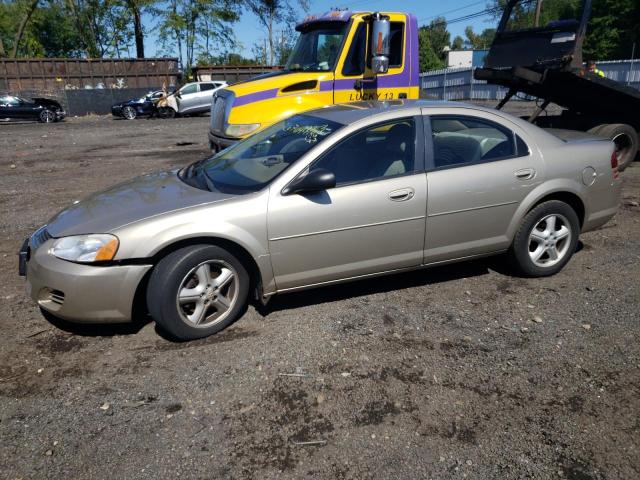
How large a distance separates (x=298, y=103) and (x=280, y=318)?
4.07 metres

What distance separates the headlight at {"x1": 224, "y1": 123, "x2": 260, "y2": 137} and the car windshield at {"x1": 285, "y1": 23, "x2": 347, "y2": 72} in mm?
1231

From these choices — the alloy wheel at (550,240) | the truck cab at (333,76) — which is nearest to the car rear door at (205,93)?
the truck cab at (333,76)

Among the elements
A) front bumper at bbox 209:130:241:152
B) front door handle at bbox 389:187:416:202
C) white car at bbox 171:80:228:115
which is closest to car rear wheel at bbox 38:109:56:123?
white car at bbox 171:80:228:115

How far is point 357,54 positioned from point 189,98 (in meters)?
20.6

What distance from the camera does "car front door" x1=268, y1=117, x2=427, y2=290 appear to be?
371 cm

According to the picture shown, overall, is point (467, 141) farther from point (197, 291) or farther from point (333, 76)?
point (333, 76)

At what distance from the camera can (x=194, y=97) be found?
1035 inches

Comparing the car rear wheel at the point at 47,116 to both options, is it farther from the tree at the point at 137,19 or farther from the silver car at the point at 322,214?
the silver car at the point at 322,214

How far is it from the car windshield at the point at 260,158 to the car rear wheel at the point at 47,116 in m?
24.4

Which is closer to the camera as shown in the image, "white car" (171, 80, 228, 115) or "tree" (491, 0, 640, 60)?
"white car" (171, 80, 228, 115)

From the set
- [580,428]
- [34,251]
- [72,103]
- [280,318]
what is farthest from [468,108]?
[72,103]

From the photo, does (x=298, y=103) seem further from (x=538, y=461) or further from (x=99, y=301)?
(x=538, y=461)

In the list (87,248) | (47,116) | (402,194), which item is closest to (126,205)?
(87,248)

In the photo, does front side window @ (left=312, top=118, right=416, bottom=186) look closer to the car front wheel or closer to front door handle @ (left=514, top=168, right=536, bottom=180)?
front door handle @ (left=514, top=168, right=536, bottom=180)
